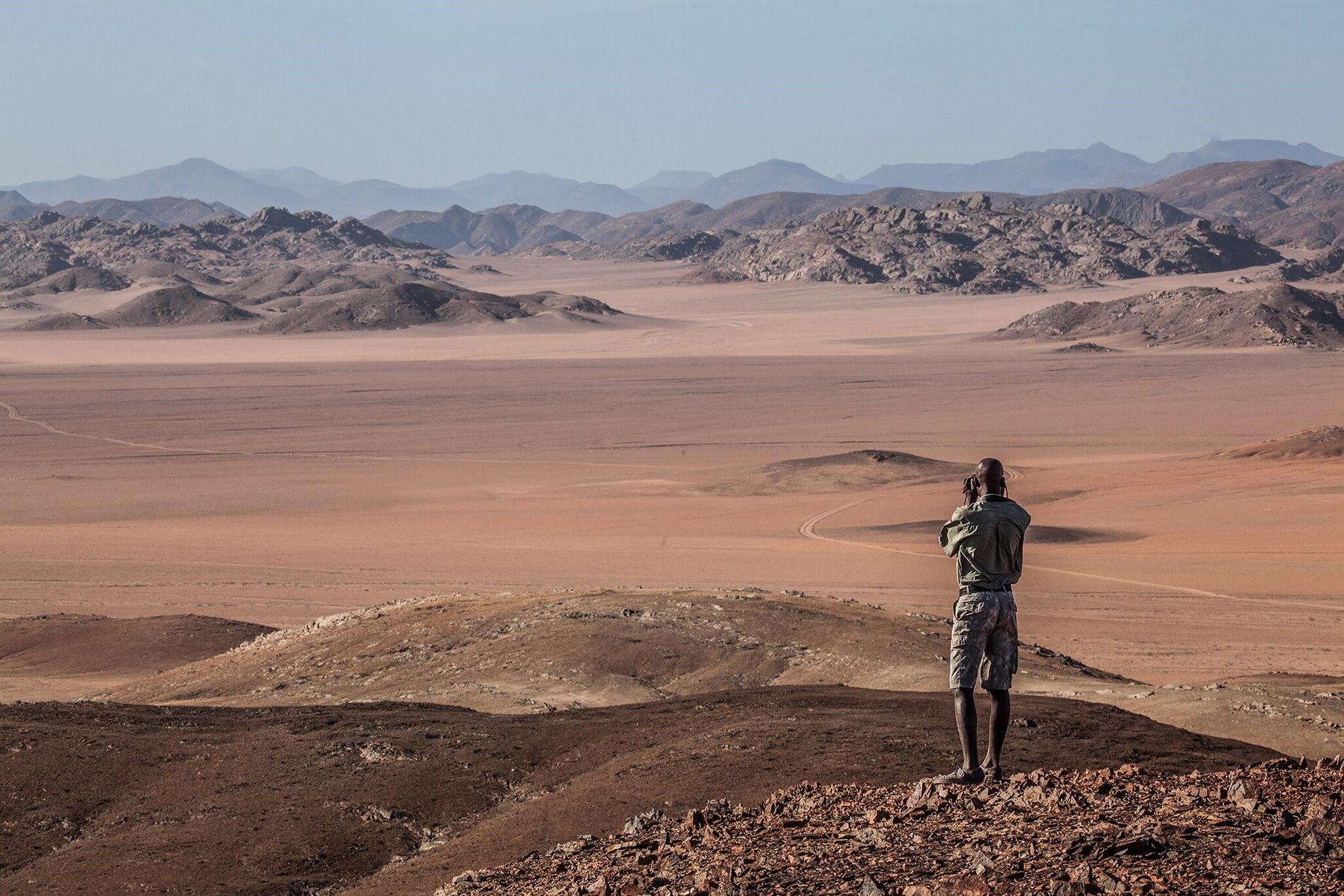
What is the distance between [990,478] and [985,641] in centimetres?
79

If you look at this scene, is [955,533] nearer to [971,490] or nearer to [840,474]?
[971,490]

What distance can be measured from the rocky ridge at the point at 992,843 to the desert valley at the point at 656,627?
27mm

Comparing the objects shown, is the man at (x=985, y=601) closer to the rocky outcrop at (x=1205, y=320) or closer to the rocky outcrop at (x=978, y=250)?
the rocky outcrop at (x=1205, y=320)

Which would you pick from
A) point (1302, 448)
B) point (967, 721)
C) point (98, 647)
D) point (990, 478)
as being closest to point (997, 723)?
point (967, 721)

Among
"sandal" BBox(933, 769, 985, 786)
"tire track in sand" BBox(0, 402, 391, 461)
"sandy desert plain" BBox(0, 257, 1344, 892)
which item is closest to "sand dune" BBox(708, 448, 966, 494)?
"sandy desert plain" BBox(0, 257, 1344, 892)

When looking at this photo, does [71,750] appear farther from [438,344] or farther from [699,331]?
[699,331]

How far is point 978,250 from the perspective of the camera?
149m

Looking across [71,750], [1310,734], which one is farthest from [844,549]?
[71,750]

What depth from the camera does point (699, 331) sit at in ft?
323

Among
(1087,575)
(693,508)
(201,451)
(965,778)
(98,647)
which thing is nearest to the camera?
(965,778)

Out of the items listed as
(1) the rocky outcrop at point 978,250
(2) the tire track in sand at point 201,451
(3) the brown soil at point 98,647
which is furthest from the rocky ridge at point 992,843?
(1) the rocky outcrop at point 978,250

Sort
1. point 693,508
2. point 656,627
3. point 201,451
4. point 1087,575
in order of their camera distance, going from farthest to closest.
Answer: point 201,451 → point 693,508 → point 1087,575 → point 656,627

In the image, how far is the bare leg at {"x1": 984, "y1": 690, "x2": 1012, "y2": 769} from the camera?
271 inches

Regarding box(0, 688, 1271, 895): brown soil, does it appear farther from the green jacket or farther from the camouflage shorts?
the green jacket
